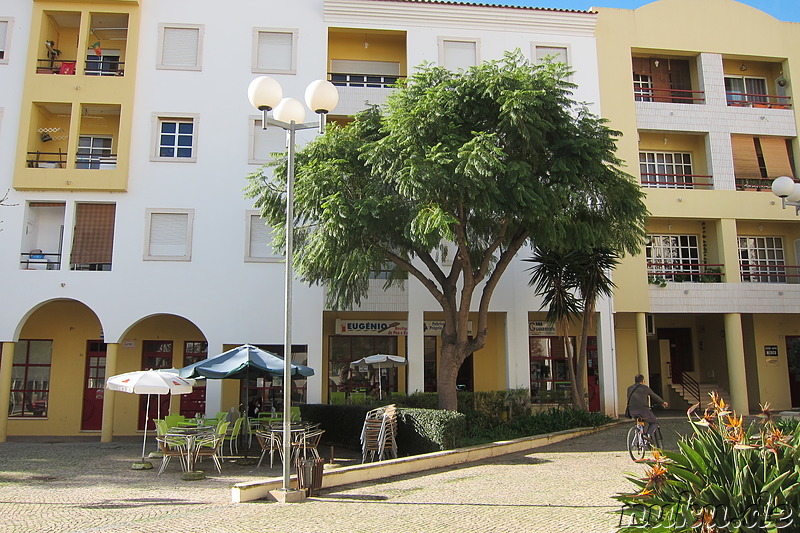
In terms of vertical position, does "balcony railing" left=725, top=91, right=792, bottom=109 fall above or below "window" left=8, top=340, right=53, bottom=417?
above

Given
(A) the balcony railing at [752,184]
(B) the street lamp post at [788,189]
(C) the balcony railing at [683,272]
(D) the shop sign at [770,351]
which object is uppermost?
(A) the balcony railing at [752,184]

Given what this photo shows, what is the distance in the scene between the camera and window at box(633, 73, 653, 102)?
22.0m

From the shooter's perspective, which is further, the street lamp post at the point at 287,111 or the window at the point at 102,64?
the window at the point at 102,64

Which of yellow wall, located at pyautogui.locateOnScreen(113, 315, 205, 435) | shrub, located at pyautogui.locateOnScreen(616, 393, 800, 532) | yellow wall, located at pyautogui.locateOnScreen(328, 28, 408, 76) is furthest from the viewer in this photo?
yellow wall, located at pyautogui.locateOnScreen(328, 28, 408, 76)

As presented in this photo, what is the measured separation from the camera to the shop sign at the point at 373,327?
2064 cm

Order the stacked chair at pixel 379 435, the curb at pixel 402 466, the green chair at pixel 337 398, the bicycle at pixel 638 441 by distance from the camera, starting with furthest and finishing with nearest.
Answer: the green chair at pixel 337 398 → the stacked chair at pixel 379 435 → the bicycle at pixel 638 441 → the curb at pixel 402 466

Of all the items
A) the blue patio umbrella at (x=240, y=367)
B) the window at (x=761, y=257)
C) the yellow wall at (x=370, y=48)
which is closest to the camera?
the blue patio umbrella at (x=240, y=367)

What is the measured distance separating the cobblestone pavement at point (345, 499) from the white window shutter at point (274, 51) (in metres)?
12.3

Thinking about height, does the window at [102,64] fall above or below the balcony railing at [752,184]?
above

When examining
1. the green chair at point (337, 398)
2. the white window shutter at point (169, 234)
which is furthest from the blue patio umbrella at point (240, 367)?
the white window shutter at point (169, 234)

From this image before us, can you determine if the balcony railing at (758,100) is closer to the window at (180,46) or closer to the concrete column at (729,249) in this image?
the concrete column at (729,249)

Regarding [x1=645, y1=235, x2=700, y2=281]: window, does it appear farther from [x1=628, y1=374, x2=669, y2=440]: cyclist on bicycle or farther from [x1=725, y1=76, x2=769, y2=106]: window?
[x1=628, y1=374, x2=669, y2=440]: cyclist on bicycle

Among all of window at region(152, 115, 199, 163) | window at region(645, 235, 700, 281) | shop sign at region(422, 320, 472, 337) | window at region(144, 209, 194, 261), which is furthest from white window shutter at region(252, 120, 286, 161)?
window at region(645, 235, 700, 281)

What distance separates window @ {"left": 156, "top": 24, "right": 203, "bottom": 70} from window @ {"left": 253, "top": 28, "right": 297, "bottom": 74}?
5.73 ft
